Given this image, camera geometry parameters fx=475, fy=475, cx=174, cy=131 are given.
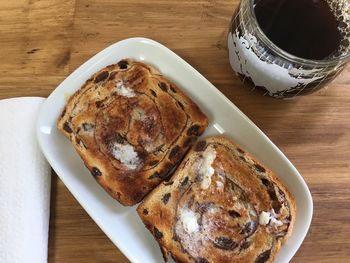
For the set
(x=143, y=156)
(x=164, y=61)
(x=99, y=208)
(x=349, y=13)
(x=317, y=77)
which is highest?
(x=349, y=13)

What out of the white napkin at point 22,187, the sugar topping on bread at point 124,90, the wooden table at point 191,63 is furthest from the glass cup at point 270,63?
the white napkin at point 22,187

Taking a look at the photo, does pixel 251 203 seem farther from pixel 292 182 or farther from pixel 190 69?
pixel 190 69

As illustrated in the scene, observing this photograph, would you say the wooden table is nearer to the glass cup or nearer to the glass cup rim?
the glass cup

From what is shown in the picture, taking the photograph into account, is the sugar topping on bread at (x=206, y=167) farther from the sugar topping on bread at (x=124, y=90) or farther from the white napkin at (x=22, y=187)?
the white napkin at (x=22, y=187)

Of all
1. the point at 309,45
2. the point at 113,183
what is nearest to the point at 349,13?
the point at 309,45

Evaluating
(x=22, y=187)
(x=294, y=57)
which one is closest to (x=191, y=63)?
(x=294, y=57)

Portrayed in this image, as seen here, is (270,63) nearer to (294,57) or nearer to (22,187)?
(294,57)
